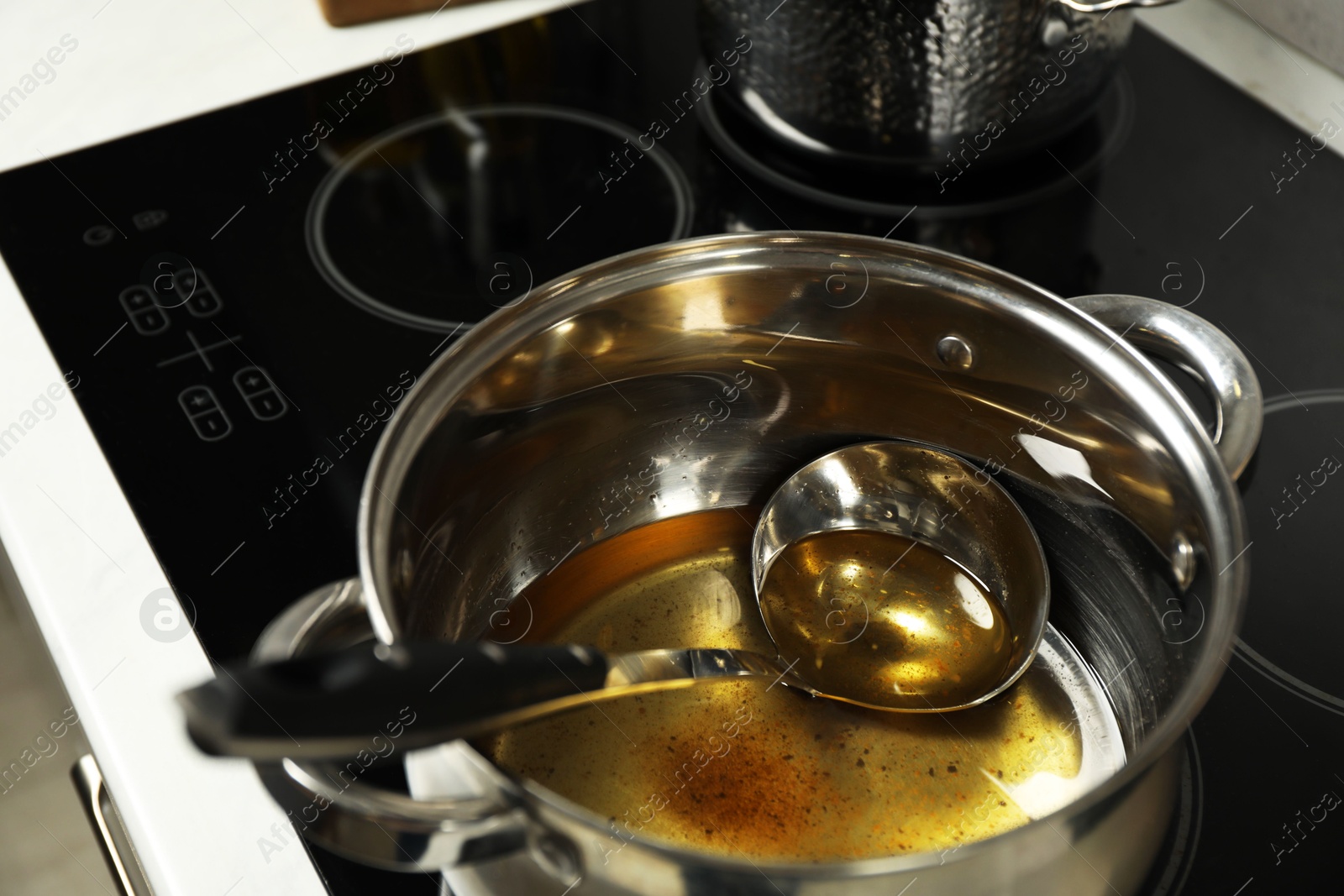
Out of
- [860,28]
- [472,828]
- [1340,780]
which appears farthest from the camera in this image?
[860,28]

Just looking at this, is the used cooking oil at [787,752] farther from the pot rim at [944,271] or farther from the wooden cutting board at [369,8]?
the wooden cutting board at [369,8]

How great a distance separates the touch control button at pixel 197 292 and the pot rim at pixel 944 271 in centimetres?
26

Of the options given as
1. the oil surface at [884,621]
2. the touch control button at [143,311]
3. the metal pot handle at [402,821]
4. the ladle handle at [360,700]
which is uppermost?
the ladle handle at [360,700]

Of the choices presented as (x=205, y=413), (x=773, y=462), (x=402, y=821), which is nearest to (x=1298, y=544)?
(x=773, y=462)

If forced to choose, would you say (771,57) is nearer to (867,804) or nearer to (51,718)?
(867,804)

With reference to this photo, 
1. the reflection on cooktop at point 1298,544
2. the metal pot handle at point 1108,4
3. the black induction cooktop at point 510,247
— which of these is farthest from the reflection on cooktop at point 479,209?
the reflection on cooktop at point 1298,544

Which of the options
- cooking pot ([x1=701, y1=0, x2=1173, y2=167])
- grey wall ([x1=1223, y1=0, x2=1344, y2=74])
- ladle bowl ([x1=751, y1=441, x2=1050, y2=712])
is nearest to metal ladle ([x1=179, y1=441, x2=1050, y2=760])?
ladle bowl ([x1=751, y1=441, x2=1050, y2=712])

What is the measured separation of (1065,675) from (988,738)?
2.0 inches

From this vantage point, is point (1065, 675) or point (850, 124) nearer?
point (1065, 675)

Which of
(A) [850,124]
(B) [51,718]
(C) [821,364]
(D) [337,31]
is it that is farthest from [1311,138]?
(B) [51,718]

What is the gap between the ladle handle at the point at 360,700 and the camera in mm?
259

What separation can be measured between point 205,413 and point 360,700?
1.10 ft

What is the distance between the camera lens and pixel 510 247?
656mm

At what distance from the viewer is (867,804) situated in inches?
17.4
